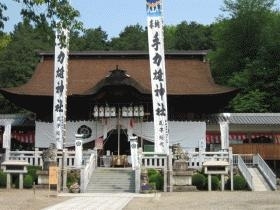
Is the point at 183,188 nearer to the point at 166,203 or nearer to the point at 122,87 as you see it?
the point at 166,203

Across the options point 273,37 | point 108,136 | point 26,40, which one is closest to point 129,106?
point 108,136

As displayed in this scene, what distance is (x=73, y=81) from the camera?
3130cm

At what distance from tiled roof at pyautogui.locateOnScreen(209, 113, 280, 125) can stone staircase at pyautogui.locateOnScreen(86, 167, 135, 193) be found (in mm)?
10223

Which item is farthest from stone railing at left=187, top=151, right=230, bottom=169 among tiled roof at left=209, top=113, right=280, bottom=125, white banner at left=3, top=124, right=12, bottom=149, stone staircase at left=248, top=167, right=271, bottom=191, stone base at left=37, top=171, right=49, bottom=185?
white banner at left=3, top=124, right=12, bottom=149

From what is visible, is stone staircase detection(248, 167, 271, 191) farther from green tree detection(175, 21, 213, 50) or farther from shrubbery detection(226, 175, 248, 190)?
green tree detection(175, 21, 213, 50)

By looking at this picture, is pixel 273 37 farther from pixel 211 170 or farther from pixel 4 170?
pixel 4 170

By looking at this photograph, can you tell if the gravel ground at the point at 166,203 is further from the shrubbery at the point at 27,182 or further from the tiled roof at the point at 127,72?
the tiled roof at the point at 127,72

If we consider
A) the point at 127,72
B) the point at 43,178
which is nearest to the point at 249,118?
the point at 127,72

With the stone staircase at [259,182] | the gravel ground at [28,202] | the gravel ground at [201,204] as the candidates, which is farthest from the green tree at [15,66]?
the gravel ground at [201,204]

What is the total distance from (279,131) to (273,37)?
13319 millimetres

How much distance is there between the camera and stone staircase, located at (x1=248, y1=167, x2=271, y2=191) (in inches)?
882

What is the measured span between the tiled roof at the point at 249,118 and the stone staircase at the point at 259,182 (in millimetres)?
6545

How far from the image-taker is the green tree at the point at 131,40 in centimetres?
6700

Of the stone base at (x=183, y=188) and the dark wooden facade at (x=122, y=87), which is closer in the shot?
the stone base at (x=183, y=188)
